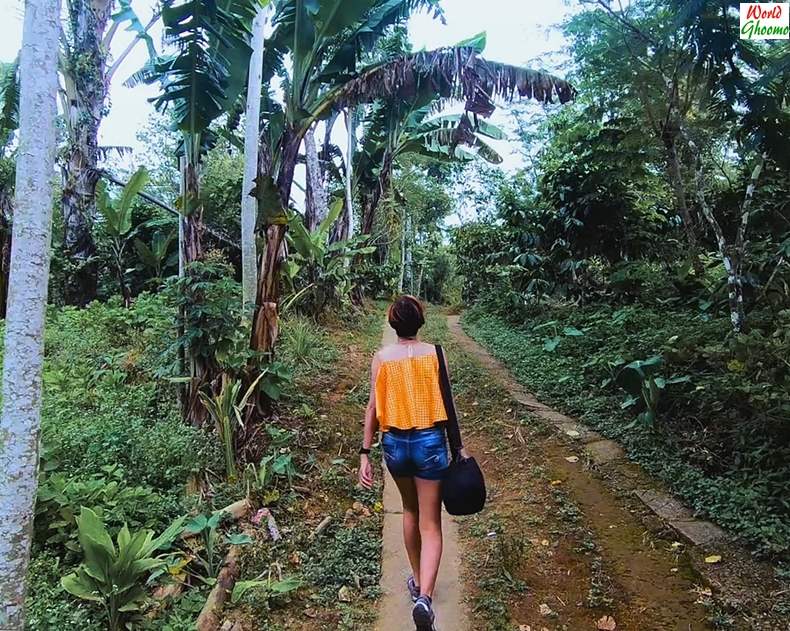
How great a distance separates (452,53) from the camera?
646 centimetres

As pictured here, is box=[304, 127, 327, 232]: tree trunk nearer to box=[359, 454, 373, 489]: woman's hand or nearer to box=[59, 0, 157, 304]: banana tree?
box=[59, 0, 157, 304]: banana tree

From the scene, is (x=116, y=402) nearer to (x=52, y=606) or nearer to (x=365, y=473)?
(x=52, y=606)

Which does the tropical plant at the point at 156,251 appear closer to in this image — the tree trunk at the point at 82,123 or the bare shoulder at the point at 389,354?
the tree trunk at the point at 82,123

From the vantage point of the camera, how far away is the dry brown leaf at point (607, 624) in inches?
99.0

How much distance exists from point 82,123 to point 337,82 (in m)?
4.68

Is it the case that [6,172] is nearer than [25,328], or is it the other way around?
[25,328]

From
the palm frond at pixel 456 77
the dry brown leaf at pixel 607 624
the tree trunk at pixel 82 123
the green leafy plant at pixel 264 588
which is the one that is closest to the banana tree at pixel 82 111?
the tree trunk at pixel 82 123

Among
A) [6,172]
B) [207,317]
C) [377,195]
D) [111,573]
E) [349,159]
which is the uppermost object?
[349,159]

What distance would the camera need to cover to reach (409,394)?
2463mm

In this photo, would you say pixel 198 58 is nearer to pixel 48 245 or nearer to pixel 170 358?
pixel 170 358

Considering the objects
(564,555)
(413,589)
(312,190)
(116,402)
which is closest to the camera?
(413,589)

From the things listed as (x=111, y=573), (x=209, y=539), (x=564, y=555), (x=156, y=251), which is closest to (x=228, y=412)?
(x=209, y=539)

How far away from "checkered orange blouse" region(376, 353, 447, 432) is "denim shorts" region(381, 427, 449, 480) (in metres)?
0.04

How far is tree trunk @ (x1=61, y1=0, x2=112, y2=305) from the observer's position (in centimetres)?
834
